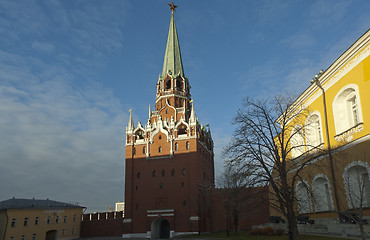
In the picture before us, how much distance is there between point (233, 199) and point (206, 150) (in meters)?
19.9

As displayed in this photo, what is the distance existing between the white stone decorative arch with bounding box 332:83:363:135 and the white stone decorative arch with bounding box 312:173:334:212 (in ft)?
13.3

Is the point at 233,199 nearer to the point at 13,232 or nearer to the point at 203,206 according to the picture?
the point at 203,206

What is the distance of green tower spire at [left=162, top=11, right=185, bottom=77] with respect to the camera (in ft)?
189

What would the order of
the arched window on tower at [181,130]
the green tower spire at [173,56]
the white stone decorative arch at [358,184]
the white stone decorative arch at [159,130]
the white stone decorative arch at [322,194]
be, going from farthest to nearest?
the green tower spire at [173,56], the arched window on tower at [181,130], the white stone decorative arch at [159,130], the white stone decorative arch at [322,194], the white stone decorative arch at [358,184]

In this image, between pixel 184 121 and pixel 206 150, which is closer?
pixel 184 121

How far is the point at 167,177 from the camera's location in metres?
47.7

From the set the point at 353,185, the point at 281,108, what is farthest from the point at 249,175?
the point at 353,185

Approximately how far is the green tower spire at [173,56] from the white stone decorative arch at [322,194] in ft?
117

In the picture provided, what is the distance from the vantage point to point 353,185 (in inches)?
844

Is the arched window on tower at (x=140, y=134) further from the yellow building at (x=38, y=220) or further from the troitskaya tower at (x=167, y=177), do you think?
the yellow building at (x=38, y=220)

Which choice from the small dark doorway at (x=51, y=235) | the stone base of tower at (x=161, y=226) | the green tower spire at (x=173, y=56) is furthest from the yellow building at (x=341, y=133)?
the small dark doorway at (x=51, y=235)

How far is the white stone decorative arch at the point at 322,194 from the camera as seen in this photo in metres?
24.5

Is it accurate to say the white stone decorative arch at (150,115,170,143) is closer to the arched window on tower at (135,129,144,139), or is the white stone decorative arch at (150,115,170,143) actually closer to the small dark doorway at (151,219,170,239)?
the arched window on tower at (135,129,144,139)

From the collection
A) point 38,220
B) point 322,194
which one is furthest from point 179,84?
point 322,194
